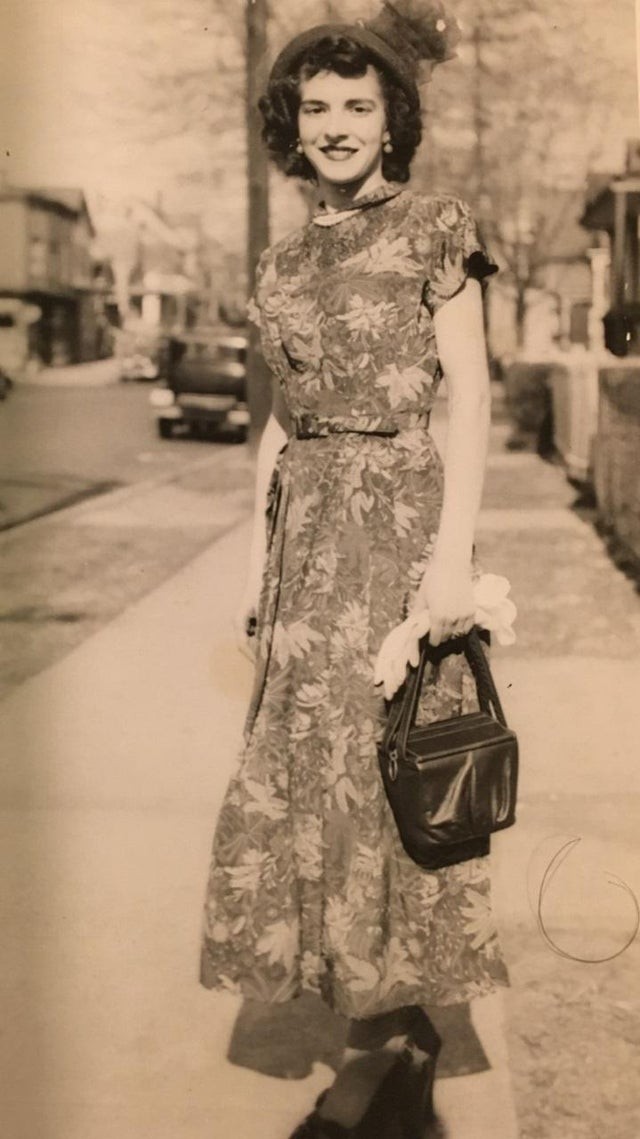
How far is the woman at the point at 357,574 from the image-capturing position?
1.75m

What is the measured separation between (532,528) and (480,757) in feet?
2.23

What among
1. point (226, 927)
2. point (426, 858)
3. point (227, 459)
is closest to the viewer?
point (426, 858)

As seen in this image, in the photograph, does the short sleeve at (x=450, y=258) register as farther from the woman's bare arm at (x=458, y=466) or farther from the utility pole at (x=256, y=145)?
the utility pole at (x=256, y=145)

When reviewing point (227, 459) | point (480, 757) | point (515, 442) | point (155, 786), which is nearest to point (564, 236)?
point (515, 442)

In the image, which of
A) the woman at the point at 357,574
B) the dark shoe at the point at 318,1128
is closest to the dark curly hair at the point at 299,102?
the woman at the point at 357,574

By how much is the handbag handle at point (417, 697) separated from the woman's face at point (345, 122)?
30.8 inches

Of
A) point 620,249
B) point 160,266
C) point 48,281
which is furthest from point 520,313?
point 48,281

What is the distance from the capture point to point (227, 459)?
7.40 ft

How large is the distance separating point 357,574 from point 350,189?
64cm

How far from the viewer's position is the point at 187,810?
2256mm

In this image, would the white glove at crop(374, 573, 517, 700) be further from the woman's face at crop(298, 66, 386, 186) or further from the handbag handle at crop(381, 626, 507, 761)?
the woman's face at crop(298, 66, 386, 186)

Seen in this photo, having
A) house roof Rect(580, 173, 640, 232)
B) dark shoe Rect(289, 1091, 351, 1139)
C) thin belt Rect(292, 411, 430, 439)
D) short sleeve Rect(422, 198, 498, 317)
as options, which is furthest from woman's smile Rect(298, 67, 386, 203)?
dark shoe Rect(289, 1091, 351, 1139)

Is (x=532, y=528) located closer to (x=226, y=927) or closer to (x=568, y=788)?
(x=568, y=788)

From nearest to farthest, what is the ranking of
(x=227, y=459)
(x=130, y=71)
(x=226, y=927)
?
(x=226, y=927), (x=130, y=71), (x=227, y=459)
